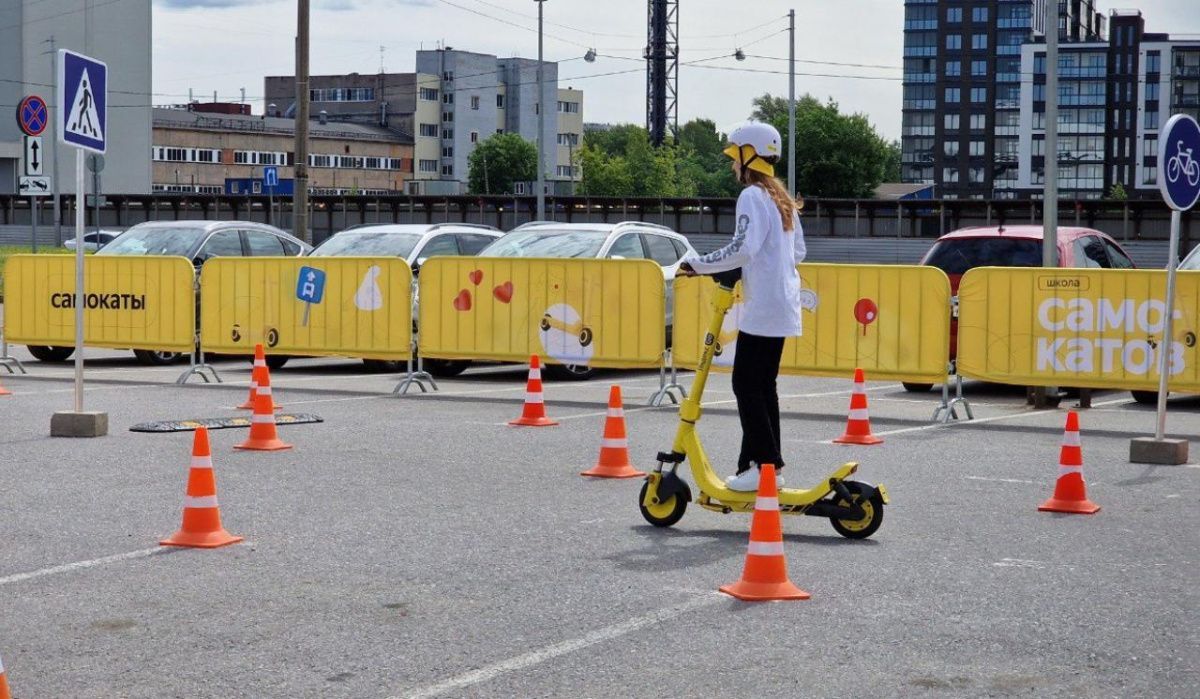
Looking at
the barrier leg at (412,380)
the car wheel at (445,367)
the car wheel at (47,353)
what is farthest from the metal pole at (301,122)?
the barrier leg at (412,380)

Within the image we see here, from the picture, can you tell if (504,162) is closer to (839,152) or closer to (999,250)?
(839,152)

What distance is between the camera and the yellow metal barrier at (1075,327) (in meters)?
14.6

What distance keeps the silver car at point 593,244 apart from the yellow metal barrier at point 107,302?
347 centimetres

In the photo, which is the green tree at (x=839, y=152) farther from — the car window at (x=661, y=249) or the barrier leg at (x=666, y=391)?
the barrier leg at (x=666, y=391)

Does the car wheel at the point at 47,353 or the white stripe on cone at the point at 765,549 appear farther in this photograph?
the car wheel at the point at 47,353

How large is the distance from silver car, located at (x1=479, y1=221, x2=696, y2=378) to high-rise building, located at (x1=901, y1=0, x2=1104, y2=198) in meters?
161

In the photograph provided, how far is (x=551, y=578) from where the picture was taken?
288 inches

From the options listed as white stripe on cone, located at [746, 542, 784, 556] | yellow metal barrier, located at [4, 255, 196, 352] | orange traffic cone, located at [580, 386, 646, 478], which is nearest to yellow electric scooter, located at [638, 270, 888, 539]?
white stripe on cone, located at [746, 542, 784, 556]

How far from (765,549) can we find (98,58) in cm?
9849

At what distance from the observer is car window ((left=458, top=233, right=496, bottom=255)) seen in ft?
71.6

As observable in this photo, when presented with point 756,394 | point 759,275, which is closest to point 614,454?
point 756,394

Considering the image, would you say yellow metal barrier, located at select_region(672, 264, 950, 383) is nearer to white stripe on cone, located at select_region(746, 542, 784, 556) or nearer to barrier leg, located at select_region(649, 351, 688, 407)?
barrier leg, located at select_region(649, 351, 688, 407)

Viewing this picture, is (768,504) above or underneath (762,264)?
underneath

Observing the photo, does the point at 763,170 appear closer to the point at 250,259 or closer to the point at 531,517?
the point at 531,517
